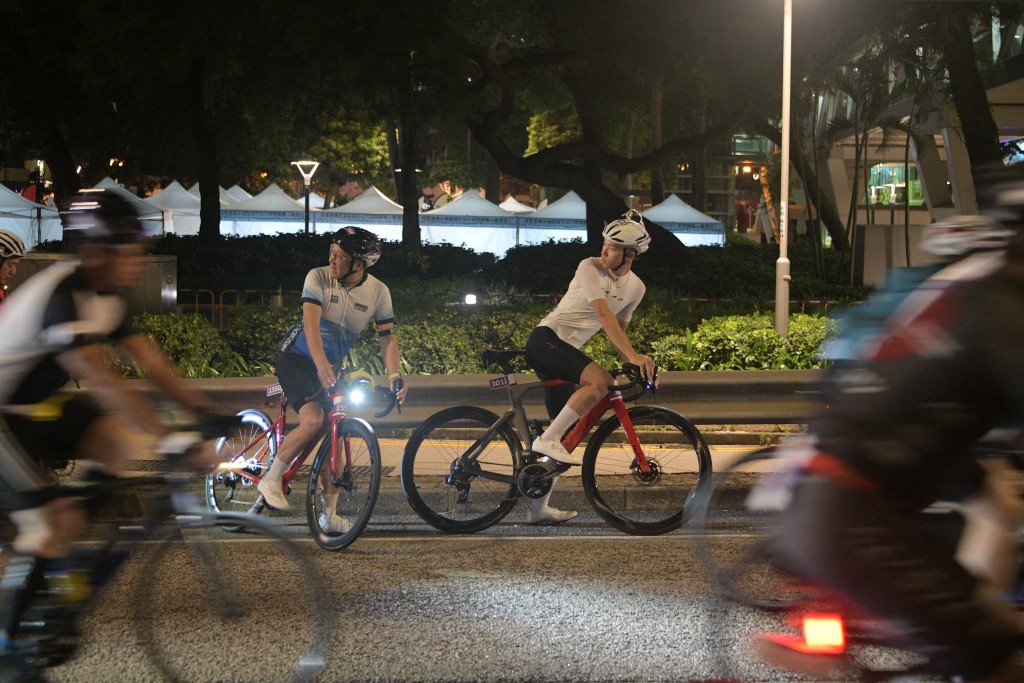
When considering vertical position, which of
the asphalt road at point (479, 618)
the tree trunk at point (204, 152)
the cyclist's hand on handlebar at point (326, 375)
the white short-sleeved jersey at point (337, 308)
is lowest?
the asphalt road at point (479, 618)

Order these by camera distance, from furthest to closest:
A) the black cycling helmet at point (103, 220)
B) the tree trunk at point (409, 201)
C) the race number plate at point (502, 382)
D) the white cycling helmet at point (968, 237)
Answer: the tree trunk at point (409, 201), the race number plate at point (502, 382), the black cycling helmet at point (103, 220), the white cycling helmet at point (968, 237)

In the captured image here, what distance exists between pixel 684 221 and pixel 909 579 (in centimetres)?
3424

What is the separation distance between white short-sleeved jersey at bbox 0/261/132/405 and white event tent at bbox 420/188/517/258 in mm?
30937

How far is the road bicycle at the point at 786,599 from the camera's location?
3340 millimetres

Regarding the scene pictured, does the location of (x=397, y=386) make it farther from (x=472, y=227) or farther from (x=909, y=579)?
(x=472, y=227)

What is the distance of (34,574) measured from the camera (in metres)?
3.93

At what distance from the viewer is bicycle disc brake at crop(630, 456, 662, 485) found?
6871mm

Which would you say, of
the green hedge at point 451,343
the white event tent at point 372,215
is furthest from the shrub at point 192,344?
the white event tent at point 372,215

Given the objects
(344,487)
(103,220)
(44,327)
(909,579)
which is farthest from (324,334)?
(909,579)

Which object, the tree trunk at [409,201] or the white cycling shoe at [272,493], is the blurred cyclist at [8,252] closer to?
the white cycling shoe at [272,493]

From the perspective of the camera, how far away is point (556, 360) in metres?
6.78

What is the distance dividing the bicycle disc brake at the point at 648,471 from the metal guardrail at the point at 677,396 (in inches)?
73.3

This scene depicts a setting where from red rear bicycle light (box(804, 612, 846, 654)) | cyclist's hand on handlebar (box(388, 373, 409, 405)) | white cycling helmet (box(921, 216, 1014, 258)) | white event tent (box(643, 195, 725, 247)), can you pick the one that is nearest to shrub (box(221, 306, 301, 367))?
cyclist's hand on handlebar (box(388, 373, 409, 405))

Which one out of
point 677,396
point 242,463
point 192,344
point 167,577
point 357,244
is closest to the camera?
point 167,577
